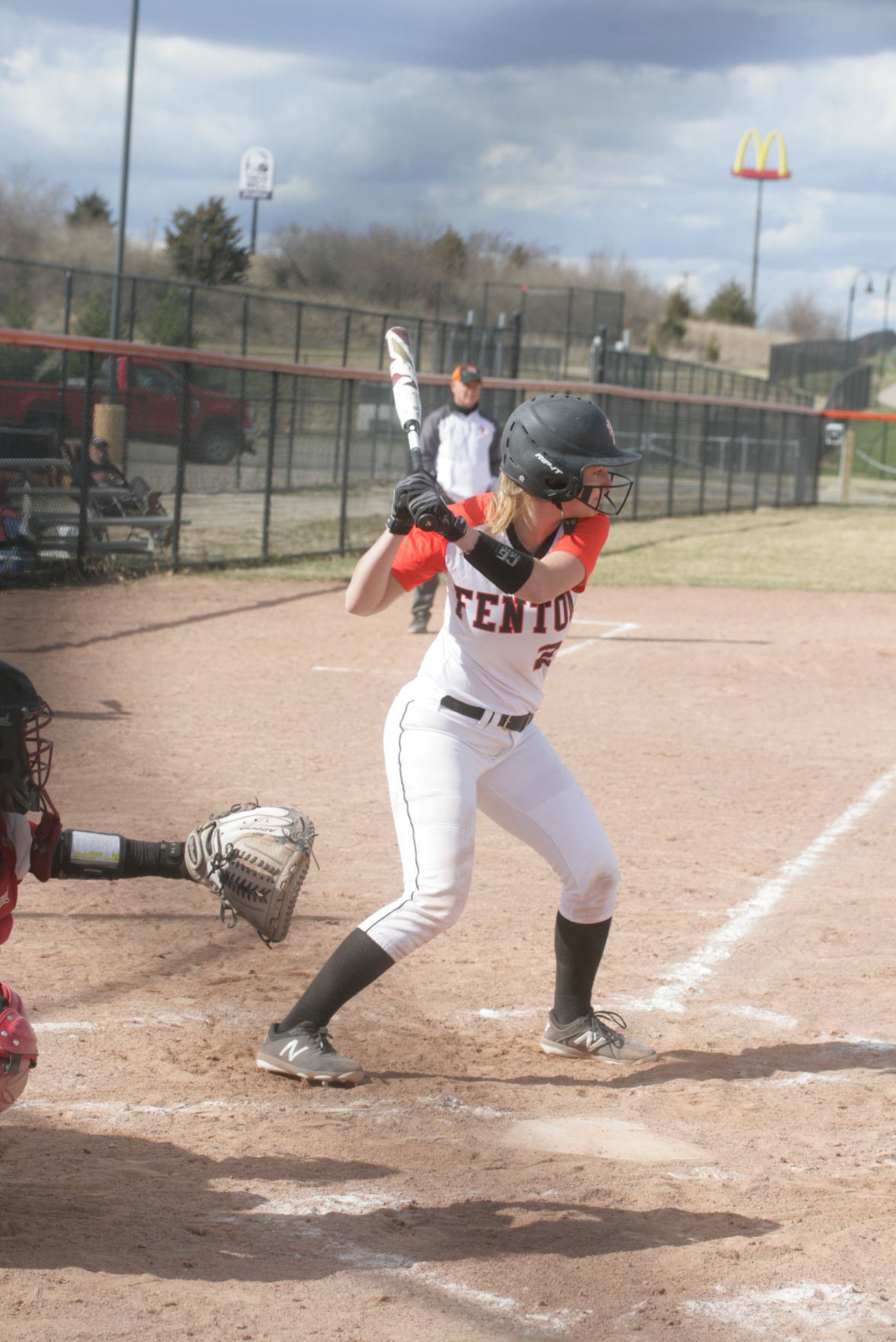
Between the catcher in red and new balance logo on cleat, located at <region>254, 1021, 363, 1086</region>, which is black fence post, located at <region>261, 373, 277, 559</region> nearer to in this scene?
new balance logo on cleat, located at <region>254, 1021, 363, 1086</region>

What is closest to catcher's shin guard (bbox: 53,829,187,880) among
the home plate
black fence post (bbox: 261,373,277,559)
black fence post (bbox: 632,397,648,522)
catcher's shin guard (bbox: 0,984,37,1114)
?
catcher's shin guard (bbox: 0,984,37,1114)

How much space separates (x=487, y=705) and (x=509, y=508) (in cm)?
53

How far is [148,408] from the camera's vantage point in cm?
1484

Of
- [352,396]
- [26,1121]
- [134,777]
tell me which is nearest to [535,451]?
[26,1121]

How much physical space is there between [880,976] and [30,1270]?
299 cm

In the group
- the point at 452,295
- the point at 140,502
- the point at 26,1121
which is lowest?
the point at 26,1121

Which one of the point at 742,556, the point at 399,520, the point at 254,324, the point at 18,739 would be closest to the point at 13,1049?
the point at 18,739

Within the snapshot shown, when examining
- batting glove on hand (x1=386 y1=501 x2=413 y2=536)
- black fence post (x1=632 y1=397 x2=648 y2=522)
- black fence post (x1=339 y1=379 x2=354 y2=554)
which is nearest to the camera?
batting glove on hand (x1=386 y1=501 x2=413 y2=536)

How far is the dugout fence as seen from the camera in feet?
42.6

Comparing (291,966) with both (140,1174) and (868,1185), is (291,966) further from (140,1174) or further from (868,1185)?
(868,1185)

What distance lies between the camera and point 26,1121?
3.31 m

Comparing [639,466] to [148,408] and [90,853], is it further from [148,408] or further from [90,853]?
[90,853]

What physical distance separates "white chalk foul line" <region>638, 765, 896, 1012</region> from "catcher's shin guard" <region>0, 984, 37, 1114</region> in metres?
2.17

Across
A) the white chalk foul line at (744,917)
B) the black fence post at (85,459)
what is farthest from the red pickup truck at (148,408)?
the white chalk foul line at (744,917)
